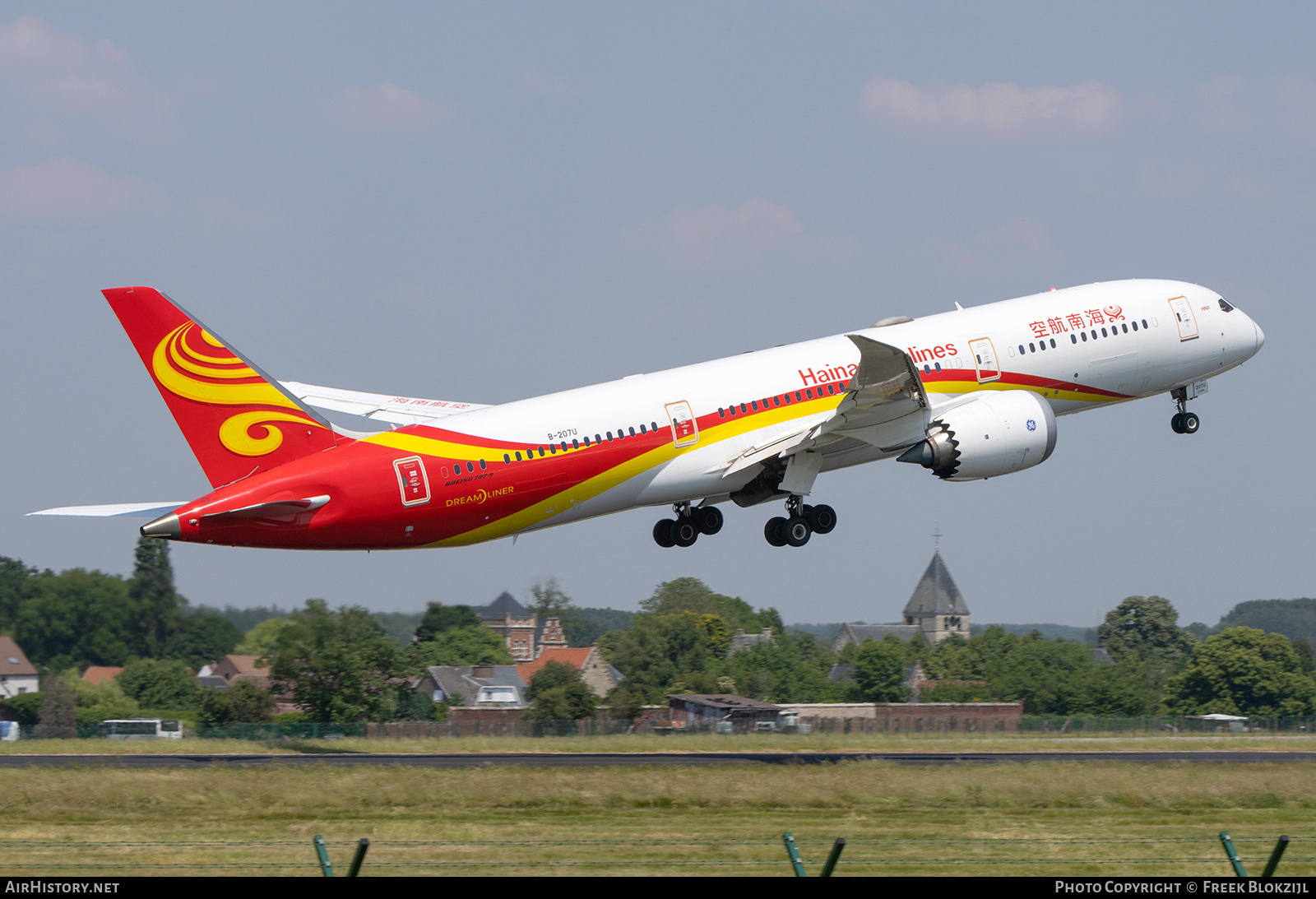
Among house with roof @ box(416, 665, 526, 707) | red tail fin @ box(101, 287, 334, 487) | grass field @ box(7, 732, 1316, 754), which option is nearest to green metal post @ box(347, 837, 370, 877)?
red tail fin @ box(101, 287, 334, 487)

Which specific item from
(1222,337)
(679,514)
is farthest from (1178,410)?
(679,514)

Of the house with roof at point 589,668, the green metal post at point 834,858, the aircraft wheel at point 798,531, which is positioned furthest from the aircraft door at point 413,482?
the house with roof at point 589,668

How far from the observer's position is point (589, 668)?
427 feet

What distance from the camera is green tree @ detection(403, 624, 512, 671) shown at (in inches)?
5699

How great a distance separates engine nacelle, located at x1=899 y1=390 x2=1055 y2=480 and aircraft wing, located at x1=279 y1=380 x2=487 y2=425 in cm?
1456

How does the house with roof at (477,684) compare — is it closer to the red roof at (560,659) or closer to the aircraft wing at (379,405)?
the red roof at (560,659)

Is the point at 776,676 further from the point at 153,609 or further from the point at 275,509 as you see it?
the point at 275,509

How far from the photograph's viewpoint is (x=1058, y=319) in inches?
1827

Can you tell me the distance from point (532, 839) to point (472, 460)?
40.9 feet

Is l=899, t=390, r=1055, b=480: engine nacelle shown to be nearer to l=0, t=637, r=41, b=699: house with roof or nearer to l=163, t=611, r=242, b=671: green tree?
l=163, t=611, r=242, b=671: green tree

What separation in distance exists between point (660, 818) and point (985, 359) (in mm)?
18744

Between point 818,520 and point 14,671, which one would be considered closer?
point 818,520

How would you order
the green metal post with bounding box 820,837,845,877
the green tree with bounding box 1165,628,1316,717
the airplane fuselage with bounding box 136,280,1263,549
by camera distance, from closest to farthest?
the green metal post with bounding box 820,837,845,877, the airplane fuselage with bounding box 136,280,1263,549, the green tree with bounding box 1165,628,1316,717

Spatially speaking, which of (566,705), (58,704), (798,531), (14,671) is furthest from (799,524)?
(14,671)
